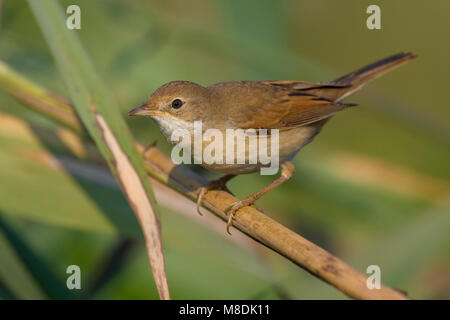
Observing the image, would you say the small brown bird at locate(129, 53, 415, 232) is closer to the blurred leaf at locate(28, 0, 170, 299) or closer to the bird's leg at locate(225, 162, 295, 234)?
the bird's leg at locate(225, 162, 295, 234)

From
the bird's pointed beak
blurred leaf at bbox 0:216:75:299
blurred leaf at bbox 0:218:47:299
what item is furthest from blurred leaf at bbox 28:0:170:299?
blurred leaf at bbox 0:216:75:299

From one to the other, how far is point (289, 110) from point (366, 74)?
52 cm

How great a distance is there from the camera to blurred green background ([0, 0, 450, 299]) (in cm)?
246

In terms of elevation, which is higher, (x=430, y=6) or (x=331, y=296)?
(x=430, y=6)

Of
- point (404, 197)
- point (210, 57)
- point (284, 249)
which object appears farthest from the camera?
point (210, 57)

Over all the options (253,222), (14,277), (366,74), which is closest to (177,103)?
(253,222)

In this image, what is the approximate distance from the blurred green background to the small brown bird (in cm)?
23

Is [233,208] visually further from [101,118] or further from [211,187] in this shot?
[101,118]

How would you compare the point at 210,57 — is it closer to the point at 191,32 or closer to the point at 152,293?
the point at 191,32

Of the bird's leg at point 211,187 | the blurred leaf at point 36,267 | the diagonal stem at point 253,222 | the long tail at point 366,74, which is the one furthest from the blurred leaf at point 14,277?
the long tail at point 366,74

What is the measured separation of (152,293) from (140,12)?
1.59 metres
